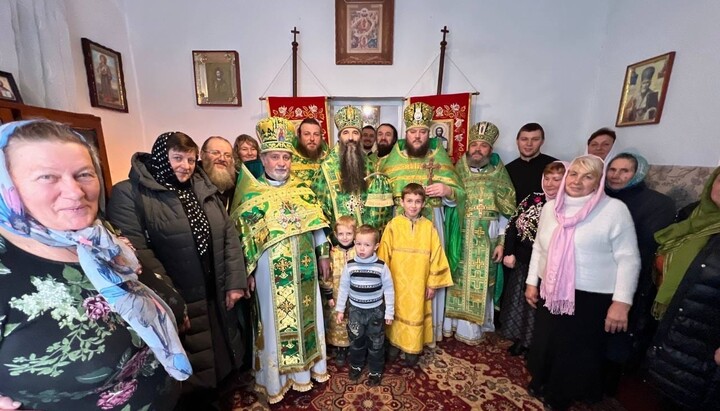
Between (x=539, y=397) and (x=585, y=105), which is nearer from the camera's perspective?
(x=539, y=397)

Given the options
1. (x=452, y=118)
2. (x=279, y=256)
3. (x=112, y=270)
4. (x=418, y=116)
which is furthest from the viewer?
(x=452, y=118)

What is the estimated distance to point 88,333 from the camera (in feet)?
3.02

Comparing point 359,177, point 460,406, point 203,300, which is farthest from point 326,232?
point 460,406

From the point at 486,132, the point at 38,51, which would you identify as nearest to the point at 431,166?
the point at 486,132

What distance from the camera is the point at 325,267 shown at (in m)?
2.39

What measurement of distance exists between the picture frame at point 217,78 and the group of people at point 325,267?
4.70 ft

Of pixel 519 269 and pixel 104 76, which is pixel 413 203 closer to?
pixel 519 269

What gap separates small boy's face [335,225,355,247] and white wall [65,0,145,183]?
117 inches

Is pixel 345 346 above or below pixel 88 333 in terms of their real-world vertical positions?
below

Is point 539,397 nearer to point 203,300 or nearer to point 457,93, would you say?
point 203,300

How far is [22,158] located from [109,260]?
15.0 inches

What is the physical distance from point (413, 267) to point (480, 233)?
880 mm

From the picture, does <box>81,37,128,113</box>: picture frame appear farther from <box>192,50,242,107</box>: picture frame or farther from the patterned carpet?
the patterned carpet

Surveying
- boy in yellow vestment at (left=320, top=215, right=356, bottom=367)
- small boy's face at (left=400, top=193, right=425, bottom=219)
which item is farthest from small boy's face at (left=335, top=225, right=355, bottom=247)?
small boy's face at (left=400, top=193, right=425, bottom=219)
